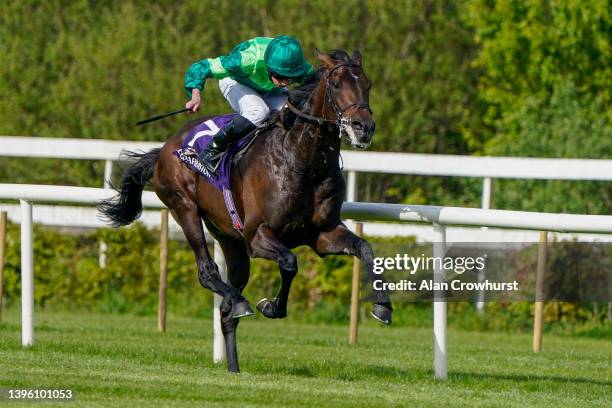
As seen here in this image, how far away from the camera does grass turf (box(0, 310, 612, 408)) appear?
7.00 meters

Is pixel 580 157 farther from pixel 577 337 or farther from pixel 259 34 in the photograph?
pixel 259 34

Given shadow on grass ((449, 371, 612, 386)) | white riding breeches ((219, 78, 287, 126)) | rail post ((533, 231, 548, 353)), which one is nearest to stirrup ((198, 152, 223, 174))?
white riding breeches ((219, 78, 287, 126))

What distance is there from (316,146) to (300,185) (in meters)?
0.24

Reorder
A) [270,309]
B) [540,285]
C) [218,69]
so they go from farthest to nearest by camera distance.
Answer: [540,285]
[218,69]
[270,309]

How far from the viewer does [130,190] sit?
9.61 meters

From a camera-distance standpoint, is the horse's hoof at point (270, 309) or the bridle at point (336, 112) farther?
the horse's hoof at point (270, 309)

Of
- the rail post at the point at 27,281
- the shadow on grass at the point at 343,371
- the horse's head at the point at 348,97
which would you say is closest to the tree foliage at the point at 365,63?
the shadow on grass at the point at 343,371

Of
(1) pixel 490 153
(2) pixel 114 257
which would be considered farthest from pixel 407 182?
(2) pixel 114 257

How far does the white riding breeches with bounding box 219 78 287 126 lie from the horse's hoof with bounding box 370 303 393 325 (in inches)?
57.6

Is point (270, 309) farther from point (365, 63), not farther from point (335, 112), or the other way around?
point (365, 63)

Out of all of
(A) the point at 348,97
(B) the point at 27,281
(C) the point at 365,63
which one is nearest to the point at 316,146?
(A) the point at 348,97

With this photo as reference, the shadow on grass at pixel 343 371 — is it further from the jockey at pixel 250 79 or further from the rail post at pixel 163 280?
→ the rail post at pixel 163 280

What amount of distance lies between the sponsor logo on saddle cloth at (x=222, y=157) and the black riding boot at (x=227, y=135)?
1.3 inches

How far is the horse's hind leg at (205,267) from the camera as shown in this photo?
26.9ft
